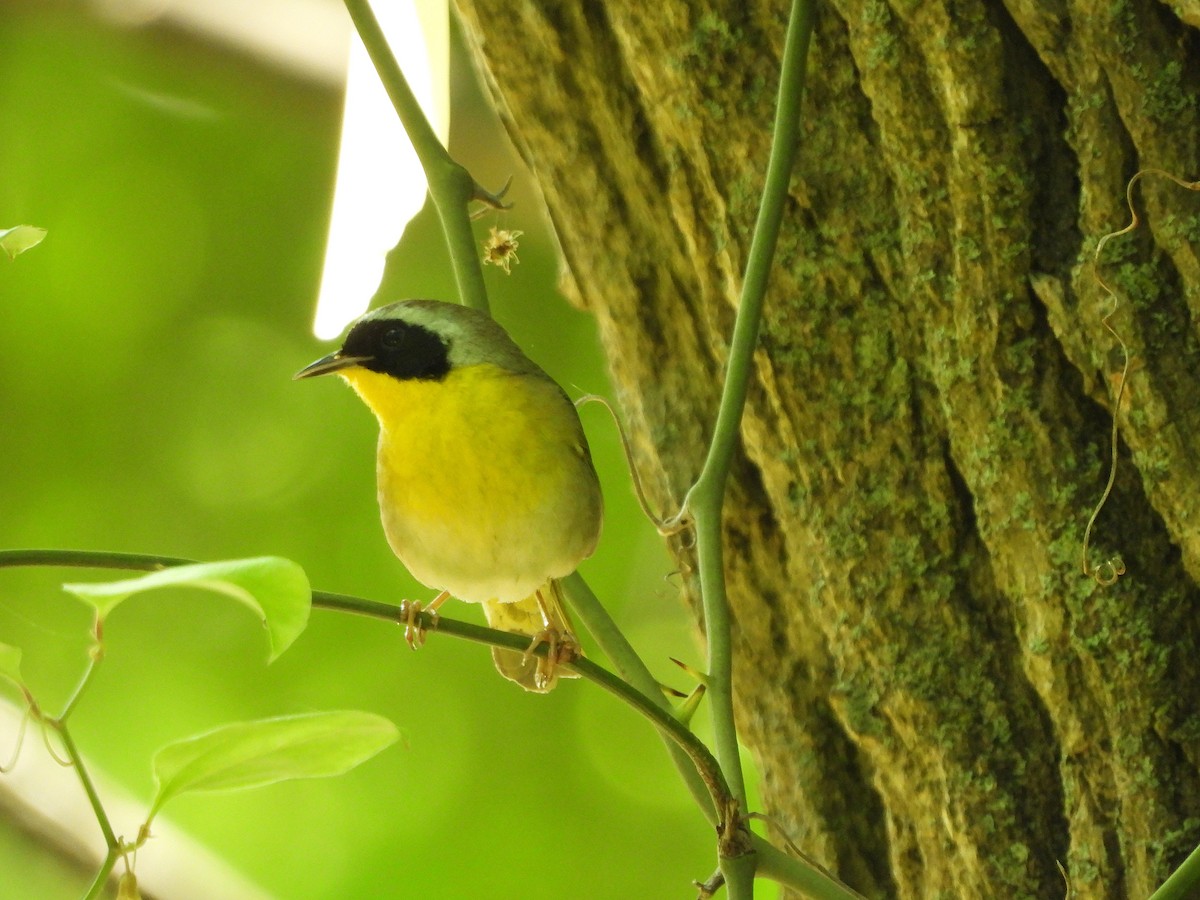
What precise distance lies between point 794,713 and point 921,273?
2.54 ft

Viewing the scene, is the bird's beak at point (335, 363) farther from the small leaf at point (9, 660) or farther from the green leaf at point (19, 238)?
the small leaf at point (9, 660)

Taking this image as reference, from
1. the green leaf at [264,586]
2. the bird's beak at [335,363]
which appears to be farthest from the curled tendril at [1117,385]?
the bird's beak at [335,363]

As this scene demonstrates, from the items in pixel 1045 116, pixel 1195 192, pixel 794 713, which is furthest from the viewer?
pixel 794 713

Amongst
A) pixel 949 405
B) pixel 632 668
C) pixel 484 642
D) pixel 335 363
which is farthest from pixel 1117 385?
pixel 335 363

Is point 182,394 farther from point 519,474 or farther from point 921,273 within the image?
point 921,273

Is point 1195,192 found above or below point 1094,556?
above

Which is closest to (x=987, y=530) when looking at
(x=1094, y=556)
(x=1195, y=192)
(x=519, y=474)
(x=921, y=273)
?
(x=1094, y=556)

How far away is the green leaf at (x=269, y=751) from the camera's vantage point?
129 cm

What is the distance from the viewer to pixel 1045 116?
6.30 ft

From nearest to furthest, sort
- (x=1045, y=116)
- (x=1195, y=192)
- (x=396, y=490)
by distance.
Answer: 1. (x=1195, y=192)
2. (x=1045, y=116)
3. (x=396, y=490)

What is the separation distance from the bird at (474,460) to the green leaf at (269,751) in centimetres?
82

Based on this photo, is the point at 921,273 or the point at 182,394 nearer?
the point at 921,273

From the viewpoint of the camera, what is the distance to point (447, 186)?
2.11m

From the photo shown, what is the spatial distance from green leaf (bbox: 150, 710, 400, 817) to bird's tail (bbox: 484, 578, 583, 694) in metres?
0.56
